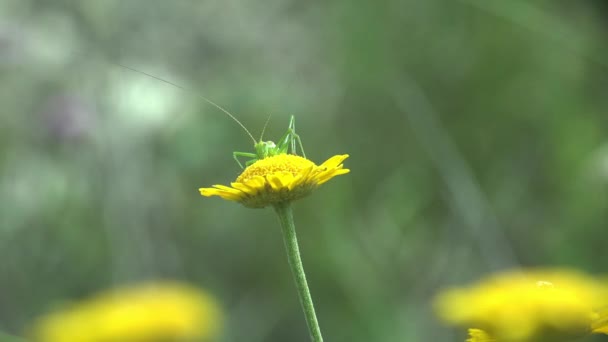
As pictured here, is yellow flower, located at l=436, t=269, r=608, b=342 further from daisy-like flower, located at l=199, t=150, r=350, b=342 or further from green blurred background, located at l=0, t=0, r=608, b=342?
green blurred background, located at l=0, t=0, r=608, b=342

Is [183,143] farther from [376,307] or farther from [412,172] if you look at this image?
[376,307]

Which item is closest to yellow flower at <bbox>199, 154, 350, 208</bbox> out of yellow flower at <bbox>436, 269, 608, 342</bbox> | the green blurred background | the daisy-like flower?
the daisy-like flower

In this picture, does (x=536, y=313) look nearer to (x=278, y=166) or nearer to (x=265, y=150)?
(x=278, y=166)

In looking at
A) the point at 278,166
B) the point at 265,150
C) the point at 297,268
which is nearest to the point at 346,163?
the point at 265,150

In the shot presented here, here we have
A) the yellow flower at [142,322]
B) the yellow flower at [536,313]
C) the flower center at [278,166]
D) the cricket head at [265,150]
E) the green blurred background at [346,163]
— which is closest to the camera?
the yellow flower at [536,313]

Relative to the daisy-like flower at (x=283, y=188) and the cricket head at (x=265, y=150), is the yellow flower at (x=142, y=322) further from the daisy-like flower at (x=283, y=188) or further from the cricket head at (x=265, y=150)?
the cricket head at (x=265, y=150)

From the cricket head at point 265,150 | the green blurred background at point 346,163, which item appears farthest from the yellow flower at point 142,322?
the green blurred background at point 346,163
